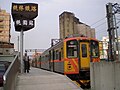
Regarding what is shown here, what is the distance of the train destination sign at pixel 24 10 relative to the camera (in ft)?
63.3

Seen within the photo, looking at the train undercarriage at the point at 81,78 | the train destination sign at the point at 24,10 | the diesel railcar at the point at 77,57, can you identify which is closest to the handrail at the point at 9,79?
the diesel railcar at the point at 77,57

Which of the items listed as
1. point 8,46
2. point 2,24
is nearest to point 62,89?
point 8,46

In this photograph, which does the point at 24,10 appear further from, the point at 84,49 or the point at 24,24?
the point at 84,49

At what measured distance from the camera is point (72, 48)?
49.6 feet

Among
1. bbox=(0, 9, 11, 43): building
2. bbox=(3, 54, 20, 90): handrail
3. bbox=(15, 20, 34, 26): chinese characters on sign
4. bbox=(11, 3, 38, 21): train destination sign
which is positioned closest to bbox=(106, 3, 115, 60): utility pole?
bbox=(11, 3, 38, 21): train destination sign

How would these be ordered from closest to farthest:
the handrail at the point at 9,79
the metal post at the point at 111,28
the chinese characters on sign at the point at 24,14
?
the handrail at the point at 9,79 < the chinese characters on sign at the point at 24,14 < the metal post at the point at 111,28

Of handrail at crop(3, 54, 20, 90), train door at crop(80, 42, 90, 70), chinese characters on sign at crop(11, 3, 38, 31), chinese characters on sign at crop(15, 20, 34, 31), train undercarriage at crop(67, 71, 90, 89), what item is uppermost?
chinese characters on sign at crop(11, 3, 38, 31)

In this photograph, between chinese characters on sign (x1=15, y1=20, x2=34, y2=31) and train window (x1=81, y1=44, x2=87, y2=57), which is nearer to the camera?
train window (x1=81, y1=44, x2=87, y2=57)

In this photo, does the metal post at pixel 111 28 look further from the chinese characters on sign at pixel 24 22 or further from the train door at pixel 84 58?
the train door at pixel 84 58

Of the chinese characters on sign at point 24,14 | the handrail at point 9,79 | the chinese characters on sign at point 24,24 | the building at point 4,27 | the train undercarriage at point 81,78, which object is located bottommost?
the train undercarriage at point 81,78

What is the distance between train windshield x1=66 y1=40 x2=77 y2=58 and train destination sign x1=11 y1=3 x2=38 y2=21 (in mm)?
5991

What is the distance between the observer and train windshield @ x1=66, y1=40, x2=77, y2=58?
14977mm

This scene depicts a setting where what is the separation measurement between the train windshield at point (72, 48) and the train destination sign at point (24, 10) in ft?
19.7

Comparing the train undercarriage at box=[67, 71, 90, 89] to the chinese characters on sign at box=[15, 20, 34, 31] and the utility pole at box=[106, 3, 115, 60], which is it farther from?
the utility pole at box=[106, 3, 115, 60]
